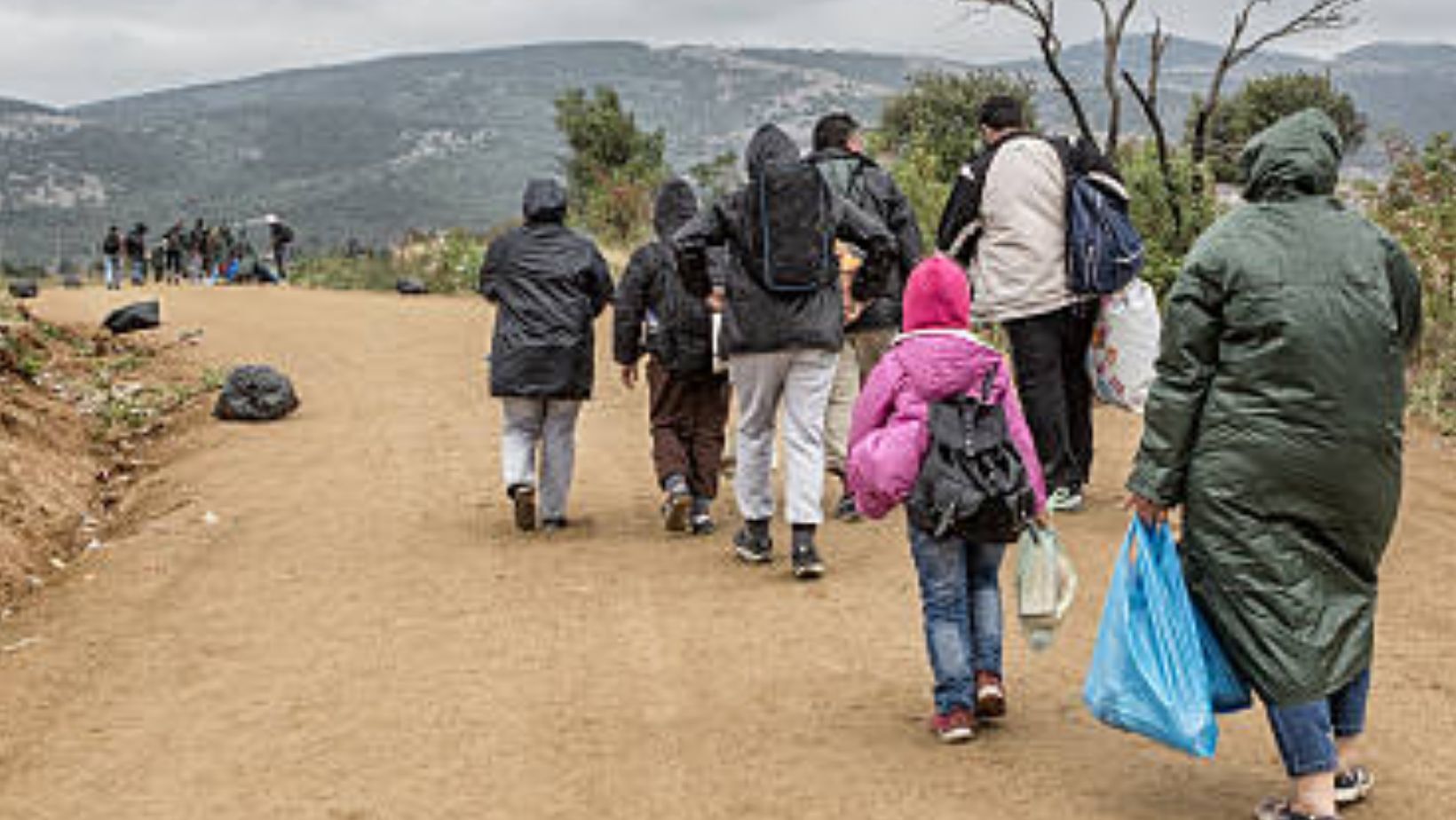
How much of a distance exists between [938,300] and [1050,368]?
3.27m

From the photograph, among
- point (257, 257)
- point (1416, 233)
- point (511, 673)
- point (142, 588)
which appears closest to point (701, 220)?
point (511, 673)

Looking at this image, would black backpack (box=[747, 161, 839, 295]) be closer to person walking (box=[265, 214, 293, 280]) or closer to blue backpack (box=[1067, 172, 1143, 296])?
blue backpack (box=[1067, 172, 1143, 296])

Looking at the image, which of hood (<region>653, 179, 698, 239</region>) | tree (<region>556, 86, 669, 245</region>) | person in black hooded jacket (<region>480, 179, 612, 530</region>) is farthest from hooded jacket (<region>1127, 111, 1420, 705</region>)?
tree (<region>556, 86, 669, 245</region>)

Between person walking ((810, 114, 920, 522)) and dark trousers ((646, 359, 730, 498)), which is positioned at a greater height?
person walking ((810, 114, 920, 522))

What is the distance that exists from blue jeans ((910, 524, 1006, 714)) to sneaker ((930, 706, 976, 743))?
19mm

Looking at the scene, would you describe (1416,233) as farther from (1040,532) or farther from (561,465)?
(1040,532)

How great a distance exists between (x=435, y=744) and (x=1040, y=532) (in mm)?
2111

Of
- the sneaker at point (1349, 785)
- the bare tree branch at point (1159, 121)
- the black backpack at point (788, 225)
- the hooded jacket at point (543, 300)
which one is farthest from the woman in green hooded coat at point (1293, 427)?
the bare tree branch at point (1159, 121)

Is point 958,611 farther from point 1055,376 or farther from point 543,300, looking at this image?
point 543,300

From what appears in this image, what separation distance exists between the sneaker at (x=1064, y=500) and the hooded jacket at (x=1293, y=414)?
4.46 metres

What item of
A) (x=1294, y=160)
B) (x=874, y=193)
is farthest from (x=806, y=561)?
(x=1294, y=160)

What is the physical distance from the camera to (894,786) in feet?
17.0

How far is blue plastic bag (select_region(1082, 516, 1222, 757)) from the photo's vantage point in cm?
453

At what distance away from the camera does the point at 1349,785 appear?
16.1 ft
